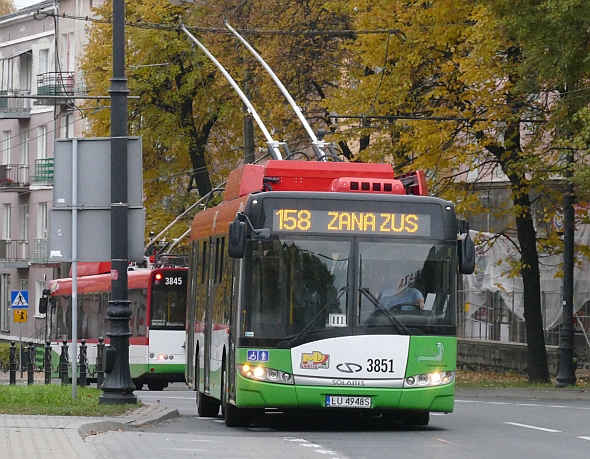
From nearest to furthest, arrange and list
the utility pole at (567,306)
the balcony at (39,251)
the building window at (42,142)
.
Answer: the utility pole at (567,306)
the balcony at (39,251)
the building window at (42,142)

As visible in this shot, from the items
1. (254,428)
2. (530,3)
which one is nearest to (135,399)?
(254,428)

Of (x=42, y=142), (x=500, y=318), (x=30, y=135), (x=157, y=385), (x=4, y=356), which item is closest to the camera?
(x=157, y=385)

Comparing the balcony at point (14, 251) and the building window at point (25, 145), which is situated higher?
the building window at point (25, 145)

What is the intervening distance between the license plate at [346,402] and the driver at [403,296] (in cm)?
107

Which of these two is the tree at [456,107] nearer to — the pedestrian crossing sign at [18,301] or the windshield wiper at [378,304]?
the windshield wiper at [378,304]

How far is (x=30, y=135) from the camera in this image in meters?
63.0

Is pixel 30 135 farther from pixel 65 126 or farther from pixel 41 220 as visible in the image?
pixel 65 126

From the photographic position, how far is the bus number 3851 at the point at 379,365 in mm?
15438

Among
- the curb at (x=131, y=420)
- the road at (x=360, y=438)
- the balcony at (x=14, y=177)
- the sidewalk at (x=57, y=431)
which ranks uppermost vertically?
the balcony at (x=14, y=177)

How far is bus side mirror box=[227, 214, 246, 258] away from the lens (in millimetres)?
15000

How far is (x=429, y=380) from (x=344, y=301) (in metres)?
1.28

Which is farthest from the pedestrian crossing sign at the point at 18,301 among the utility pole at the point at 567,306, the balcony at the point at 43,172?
the utility pole at the point at 567,306

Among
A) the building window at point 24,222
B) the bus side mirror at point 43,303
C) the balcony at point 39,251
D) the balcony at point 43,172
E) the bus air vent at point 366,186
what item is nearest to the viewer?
the bus air vent at point 366,186

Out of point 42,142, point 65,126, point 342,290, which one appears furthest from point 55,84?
point 342,290
